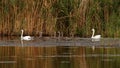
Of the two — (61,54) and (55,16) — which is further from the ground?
(55,16)

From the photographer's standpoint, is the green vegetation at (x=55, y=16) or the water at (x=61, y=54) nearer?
the water at (x=61, y=54)

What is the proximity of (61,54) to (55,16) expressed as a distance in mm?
7467

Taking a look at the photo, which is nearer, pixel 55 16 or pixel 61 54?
pixel 61 54

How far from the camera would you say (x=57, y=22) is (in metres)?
24.3

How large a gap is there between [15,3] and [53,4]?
1669 mm

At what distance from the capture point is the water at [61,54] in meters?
13.9

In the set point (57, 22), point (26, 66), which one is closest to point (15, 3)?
point (57, 22)

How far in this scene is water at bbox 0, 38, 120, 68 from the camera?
1394cm

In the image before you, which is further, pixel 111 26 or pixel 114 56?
pixel 111 26

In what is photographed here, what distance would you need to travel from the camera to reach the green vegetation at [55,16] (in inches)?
940

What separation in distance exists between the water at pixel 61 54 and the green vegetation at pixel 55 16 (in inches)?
48.5

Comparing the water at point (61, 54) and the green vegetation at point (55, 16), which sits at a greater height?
the green vegetation at point (55, 16)

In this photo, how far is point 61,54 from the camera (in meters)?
17.0

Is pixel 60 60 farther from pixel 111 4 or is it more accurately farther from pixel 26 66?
pixel 111 4
